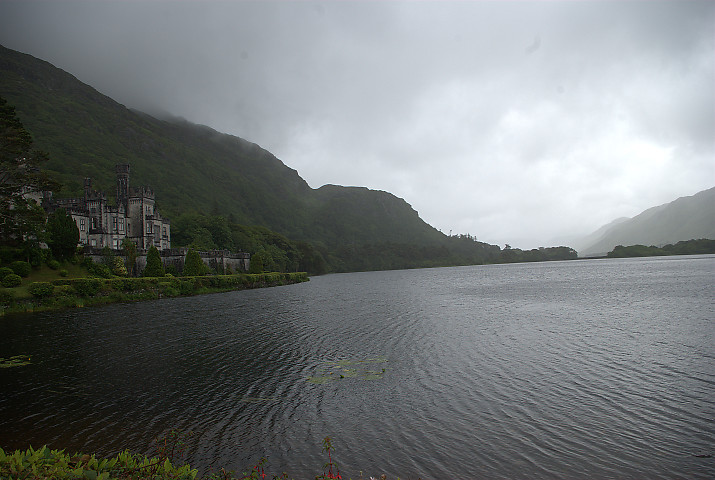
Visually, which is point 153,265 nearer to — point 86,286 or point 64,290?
point 86,286

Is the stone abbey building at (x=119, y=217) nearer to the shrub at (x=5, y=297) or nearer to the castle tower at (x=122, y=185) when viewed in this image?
the castle tower at (x=122, y=185)

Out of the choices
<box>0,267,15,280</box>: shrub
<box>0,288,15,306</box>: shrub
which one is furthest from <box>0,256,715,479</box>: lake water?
<box>0,267,15,280</box>: shrub

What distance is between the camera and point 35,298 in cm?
4381

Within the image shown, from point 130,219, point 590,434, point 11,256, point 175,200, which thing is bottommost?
point 590,434

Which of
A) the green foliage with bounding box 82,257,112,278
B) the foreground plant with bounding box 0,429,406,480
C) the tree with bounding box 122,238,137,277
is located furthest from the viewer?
the tree with bounding box 122,238,137,277

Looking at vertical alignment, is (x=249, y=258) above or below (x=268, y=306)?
above

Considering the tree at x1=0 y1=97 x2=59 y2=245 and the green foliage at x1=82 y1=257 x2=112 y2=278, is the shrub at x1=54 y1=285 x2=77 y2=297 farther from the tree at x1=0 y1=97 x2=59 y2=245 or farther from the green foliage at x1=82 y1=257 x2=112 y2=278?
the green foliage at x1=82 y1=257 x2=112 y2=278

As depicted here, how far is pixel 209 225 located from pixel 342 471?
416 ft

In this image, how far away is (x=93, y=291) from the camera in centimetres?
4969

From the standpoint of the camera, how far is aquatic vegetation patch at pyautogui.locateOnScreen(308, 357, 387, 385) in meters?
18.5

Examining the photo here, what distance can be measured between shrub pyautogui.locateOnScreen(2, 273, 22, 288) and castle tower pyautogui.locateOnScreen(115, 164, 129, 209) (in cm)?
4273

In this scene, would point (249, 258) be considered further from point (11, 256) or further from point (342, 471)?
point (342, 471)

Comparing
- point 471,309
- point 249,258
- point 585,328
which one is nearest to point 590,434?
point 585,328

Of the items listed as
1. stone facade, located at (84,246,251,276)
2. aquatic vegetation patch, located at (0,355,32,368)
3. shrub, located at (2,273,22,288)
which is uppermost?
stone facade, located at (84,246,251,276)
